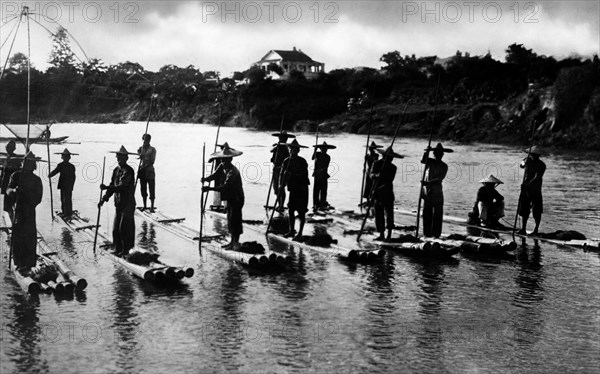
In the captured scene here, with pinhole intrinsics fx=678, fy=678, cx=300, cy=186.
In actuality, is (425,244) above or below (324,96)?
below

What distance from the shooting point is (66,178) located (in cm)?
1883

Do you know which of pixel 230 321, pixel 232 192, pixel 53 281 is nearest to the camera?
pixel 230 321

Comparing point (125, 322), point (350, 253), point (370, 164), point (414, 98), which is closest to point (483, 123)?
point (414, 98)

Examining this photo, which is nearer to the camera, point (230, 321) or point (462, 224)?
point (230, 321)

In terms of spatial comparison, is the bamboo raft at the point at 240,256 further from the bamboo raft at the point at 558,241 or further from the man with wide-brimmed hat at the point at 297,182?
the bamboo raft at the point at 558,241

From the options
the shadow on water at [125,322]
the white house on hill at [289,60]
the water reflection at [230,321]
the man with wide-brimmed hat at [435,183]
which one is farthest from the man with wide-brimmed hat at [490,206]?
the white house on hill at [289,60]

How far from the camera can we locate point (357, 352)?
948cm

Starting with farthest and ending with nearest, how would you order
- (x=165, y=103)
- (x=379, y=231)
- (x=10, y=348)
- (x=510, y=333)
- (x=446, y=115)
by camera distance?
(x=165, y=103)
(x=446, y=115)
(x=379, y=231)
(x=510, y=333)
(x=10, y=348)

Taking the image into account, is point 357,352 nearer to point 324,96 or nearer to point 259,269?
point 259,269

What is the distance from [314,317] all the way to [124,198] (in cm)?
461

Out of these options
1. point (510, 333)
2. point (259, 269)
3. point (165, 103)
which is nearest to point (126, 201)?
point (259, 269)

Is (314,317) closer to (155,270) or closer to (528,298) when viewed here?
(155,270)

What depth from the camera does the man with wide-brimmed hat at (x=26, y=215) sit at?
472 inches

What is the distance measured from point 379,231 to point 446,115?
64787 millimetres
